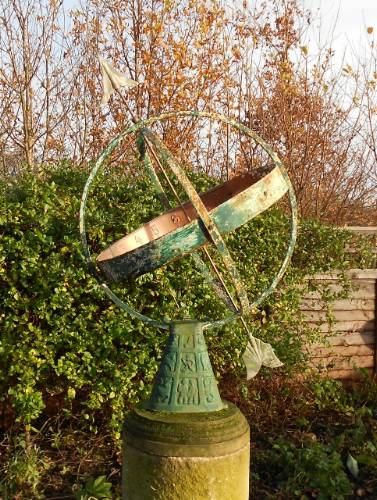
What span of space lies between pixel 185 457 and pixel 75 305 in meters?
1.82

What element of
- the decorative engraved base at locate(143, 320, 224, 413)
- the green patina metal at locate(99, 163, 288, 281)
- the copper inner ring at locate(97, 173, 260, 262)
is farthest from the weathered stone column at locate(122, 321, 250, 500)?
the copper inner ring at locate(97, 173, 260, 262)

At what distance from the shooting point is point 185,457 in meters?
2.47

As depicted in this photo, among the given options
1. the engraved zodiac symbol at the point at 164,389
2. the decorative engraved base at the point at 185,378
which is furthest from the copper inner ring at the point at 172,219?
the engraved zodiac symbol at the point at 164,389

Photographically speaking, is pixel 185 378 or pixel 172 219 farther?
pixel 172 219

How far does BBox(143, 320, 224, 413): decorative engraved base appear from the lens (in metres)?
2.64

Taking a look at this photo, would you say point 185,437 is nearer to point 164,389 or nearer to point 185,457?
point 185,457

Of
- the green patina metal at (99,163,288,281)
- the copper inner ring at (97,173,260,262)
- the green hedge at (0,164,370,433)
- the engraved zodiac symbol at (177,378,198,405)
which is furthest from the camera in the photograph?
the green hedge at (0,164,370,433)

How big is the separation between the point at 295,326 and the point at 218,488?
8.61ft

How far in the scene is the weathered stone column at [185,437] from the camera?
248 centimetres

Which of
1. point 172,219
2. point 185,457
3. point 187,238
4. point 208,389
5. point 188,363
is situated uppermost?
point 172,219

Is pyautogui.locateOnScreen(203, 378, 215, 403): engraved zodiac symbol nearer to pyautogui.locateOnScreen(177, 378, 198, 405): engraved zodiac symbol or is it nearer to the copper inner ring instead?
pyautogui.locateOnScreen(177, 378, 198, 405): engraved zodiac symbol

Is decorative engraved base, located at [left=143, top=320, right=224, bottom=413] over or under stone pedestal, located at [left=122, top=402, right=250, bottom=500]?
over

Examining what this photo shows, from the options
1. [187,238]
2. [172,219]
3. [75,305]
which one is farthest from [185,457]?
[75,305]

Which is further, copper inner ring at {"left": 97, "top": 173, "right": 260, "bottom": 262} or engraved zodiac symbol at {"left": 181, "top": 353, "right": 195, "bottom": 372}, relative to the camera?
copper inner ring at {"left": 97, "top": 173, "right": 260, "bottom": 262}
